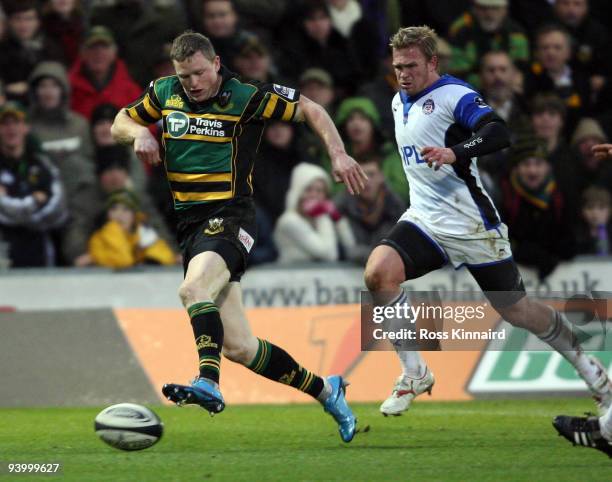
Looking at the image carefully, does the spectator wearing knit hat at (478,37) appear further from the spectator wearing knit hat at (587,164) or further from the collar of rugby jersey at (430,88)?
the collar of rugby jersey at (430,88)

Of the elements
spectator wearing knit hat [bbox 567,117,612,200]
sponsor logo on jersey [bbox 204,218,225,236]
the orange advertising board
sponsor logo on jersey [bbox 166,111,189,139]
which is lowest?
the orange advertising board

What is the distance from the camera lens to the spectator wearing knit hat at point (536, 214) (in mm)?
13562

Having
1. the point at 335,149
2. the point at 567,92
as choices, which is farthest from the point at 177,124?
the point at 567,92

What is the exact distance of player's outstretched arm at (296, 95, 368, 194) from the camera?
27.6 feet

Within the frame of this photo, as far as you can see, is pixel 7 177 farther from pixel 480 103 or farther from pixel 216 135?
pixel 480 103

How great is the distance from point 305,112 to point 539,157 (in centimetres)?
523

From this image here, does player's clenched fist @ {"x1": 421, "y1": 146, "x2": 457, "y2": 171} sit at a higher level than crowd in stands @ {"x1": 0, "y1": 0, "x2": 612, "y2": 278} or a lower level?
higher

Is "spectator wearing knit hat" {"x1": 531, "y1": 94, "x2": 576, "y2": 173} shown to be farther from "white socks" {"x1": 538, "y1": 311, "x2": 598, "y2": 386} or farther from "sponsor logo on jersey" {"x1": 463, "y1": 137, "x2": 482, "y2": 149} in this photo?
"sponsor logo on jersey" {"x1": 463, "y1": 137, "x2": 482, "y2": 149}

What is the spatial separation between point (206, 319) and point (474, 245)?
7.14 feet

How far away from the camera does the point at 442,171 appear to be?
9602 mm

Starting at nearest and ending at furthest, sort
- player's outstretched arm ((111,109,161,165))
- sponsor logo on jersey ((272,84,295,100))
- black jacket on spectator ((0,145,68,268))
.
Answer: player's outstretched arm ((111,109,161,165)) → sponsor logo on jersey ((272,84,295,100)) → black jacket on spectator ((0,145,68,268))

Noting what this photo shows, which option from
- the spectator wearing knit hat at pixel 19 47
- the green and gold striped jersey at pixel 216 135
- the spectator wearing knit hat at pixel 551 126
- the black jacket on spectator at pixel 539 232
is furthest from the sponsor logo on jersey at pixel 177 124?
the spectator wearing knit hat at pixel 551 126

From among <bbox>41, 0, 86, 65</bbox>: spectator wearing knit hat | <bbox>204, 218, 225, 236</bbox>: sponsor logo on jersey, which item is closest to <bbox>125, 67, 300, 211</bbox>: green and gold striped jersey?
<bbox>204, 218, 225, 236</bbox>: sponsor logo on jersey

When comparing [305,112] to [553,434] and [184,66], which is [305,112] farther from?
[553,434]
